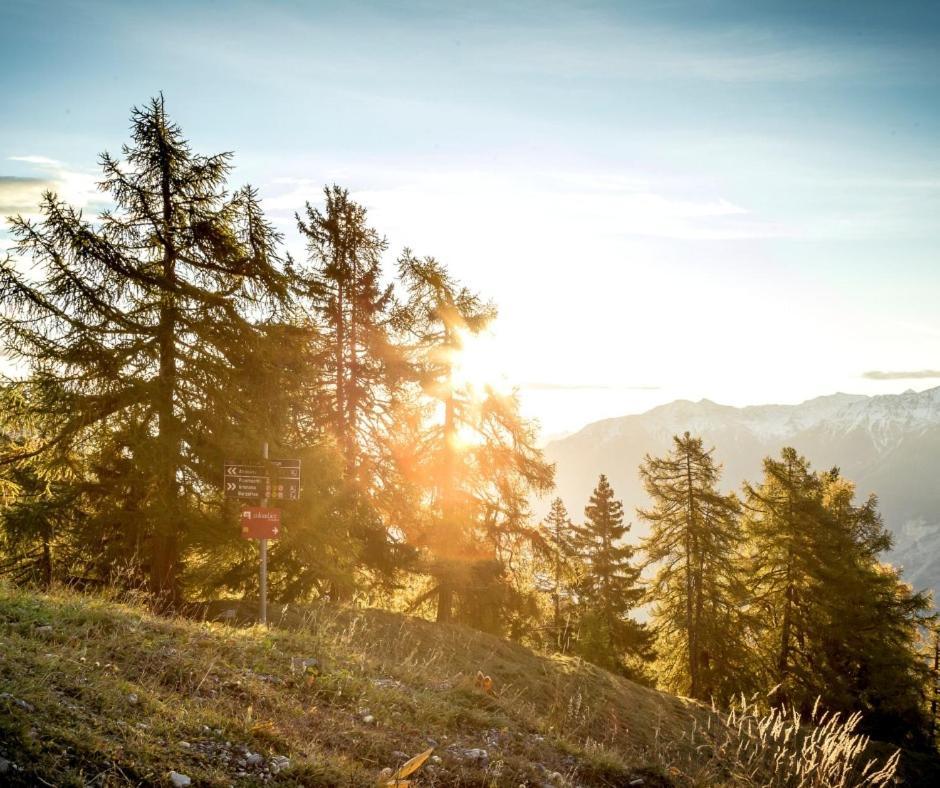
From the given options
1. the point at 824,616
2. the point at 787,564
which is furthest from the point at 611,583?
the point at 824,616

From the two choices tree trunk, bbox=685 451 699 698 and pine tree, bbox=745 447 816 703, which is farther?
pine tree, bbox=745 447 816 703

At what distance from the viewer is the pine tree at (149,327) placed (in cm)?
1155

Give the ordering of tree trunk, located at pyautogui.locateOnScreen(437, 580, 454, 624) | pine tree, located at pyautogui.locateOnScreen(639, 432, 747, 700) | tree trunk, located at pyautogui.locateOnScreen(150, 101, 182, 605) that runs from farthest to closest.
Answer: pine tree, located at pyautogui.locateOnScreen(639, 432, 747, 700) → tree trunk, located at pyautogui.locateOnScreen(437, 580, 454, 624) → tree trunk, located at pyautogui.locateOnScreen(150, 101, 182, 605)

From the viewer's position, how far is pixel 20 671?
4.82 metres

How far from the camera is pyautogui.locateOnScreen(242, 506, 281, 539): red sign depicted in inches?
436

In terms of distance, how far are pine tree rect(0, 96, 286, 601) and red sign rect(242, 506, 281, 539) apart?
6.64 ft

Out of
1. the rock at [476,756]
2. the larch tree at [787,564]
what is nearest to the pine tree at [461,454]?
the rock at [476,756]

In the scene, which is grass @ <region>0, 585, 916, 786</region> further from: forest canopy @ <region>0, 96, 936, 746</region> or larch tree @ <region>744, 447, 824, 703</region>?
larch tree @ <region>744, 447, 824, 703</region>

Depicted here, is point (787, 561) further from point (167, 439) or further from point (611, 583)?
→ point (167, 439)

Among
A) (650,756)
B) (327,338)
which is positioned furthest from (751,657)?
(327,338)

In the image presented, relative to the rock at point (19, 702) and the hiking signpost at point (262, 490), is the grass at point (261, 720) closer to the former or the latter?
the rock at point (19, 702)

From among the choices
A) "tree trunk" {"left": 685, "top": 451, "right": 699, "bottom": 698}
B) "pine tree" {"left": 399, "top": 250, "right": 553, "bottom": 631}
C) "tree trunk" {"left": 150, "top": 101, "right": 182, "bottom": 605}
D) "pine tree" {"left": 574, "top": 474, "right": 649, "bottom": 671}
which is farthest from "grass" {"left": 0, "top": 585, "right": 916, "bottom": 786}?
"pine tree" {"left": 574, "top": 474, "right": 649, "bottom": 671}

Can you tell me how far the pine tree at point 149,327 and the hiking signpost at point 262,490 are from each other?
1796 millimetres

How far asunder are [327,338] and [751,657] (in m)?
22.2
